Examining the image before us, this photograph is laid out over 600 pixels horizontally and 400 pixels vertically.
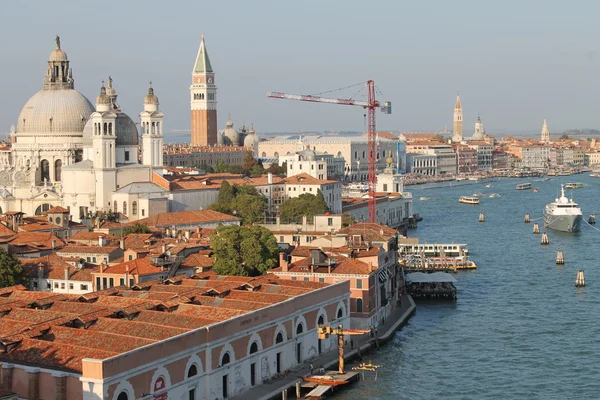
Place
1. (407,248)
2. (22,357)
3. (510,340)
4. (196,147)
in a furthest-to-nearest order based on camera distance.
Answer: (196,147), (407,248), (510,340), (22,357)

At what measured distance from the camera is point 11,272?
13.2 metres

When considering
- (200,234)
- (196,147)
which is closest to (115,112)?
(200,234)

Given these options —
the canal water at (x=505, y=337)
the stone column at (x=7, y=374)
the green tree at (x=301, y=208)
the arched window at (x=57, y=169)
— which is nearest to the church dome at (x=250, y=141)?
the arched window at (x=57, y=169)

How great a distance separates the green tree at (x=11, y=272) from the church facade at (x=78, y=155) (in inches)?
332

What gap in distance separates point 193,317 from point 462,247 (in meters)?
11.7

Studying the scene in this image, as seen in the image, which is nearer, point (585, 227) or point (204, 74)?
point (585, 227)

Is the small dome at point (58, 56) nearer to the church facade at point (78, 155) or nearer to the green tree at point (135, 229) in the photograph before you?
the church facade at point (78, 155)

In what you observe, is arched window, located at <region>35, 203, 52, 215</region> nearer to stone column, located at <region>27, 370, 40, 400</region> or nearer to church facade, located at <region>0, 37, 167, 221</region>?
church facade, located at <region>0, 37, 167, 221</region>

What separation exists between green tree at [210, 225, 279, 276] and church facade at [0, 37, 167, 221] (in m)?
7.88

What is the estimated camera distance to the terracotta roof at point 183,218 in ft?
65.6

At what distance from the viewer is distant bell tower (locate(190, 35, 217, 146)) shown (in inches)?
1705

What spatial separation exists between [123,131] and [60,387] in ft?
50.4

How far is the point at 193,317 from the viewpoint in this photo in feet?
31.9

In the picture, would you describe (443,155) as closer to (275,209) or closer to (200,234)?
(275,209)
